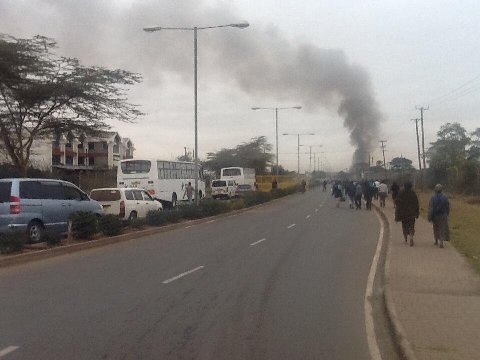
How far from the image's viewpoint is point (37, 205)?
15250mm

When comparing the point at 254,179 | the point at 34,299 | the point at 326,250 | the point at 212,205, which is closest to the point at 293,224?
the point at 212,205

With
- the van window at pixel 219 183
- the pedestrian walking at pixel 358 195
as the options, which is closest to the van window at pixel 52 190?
the pedestrian walking at pixel 358 195

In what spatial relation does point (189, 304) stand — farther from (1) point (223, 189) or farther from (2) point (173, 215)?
(1) point (223, 189)

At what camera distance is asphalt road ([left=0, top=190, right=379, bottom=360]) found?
6.11 meters

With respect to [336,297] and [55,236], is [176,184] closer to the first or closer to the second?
[55,236]

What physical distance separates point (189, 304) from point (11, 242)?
6.20m

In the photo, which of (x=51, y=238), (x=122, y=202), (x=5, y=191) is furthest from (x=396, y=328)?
(x=122, y=202)

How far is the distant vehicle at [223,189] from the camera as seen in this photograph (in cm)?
5562

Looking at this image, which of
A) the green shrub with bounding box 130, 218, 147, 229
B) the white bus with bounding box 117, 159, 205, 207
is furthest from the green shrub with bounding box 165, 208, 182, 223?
the white bus with bounding box 117, 159, 205, 207

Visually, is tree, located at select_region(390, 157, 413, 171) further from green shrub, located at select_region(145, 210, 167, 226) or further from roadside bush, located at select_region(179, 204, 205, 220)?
green shrub, located at select_region(145, 210, 167, 226)

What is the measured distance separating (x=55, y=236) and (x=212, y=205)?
47.5 feet

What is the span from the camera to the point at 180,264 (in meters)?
12.5

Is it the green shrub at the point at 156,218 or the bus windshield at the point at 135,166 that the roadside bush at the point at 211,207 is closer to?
the green shrub at the point at 156,218

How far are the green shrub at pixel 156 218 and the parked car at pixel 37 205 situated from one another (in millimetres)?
4092
